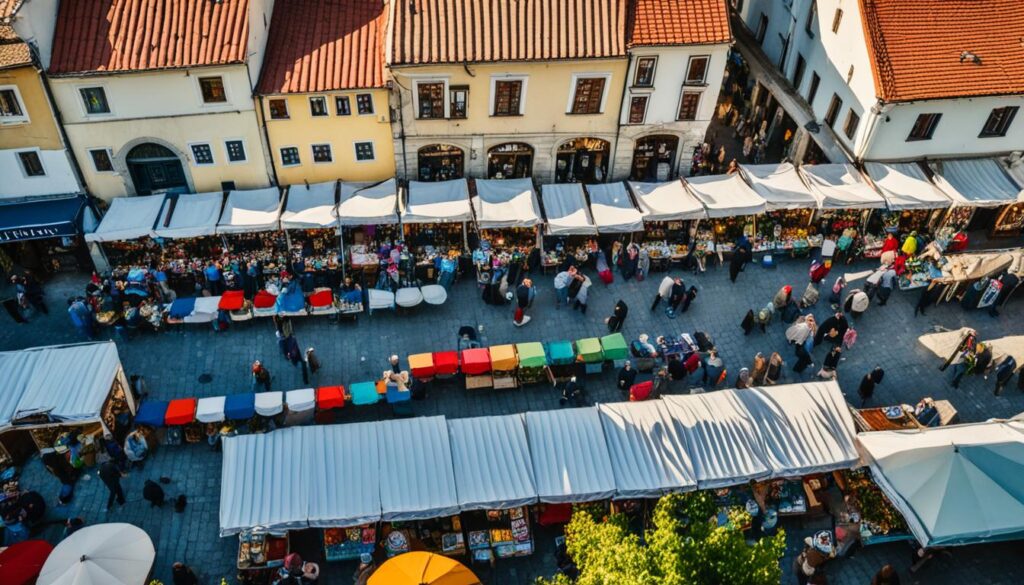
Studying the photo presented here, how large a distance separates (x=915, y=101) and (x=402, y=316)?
65.7 ft

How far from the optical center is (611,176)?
104ft

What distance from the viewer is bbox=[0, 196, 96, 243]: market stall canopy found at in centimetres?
2642

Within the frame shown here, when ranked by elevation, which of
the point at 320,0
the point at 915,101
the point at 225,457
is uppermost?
the point at 320,0

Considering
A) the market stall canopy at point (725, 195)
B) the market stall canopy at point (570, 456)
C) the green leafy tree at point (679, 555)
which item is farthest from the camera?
the market stall canopy at point (725, 195)

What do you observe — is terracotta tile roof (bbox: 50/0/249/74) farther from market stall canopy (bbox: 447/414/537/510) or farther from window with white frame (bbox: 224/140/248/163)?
market stall canopy (bbox: 447/414/537/510)

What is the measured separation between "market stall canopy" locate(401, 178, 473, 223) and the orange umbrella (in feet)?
43.1

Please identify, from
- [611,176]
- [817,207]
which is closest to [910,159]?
[817,207]

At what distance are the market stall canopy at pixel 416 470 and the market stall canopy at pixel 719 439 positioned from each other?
6.52 meters

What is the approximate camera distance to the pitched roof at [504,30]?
2708cm

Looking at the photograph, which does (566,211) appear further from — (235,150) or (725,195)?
(235,150)

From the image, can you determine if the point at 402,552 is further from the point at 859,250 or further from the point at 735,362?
the point at 859,250

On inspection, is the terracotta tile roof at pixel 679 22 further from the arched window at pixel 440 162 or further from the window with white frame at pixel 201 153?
the window with white frame at pixel 201 153

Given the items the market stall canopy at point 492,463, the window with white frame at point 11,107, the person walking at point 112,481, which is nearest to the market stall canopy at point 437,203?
the market stall canopy at point 492,463

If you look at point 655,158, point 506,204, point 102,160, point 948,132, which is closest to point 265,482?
point 506,204
